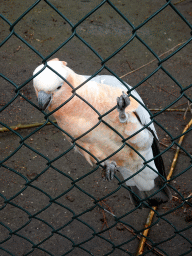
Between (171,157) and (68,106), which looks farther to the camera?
(171,157)

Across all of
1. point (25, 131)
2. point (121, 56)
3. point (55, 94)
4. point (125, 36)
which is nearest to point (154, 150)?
point (55, 94)

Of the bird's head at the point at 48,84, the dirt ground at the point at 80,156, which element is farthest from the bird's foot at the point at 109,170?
the bird's head at the point at 48,84

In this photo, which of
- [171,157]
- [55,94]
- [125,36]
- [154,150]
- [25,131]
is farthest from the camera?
[125,36]

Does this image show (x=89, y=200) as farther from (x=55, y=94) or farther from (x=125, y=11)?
(x=125, y=11)

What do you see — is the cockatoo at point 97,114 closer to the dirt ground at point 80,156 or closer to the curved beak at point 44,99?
the curved beak at point 44,99

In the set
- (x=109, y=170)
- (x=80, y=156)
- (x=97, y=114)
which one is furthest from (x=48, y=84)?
(x=80, y=156)

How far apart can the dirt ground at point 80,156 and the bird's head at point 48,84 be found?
0.51ft

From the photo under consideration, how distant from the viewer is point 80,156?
264 cm

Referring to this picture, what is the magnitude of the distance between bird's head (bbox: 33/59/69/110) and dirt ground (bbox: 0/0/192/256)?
0.51ft

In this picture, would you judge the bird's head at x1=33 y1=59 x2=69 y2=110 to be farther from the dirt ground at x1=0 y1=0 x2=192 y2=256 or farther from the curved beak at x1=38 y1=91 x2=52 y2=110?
the dirt ground at x1=0 y1=0 x2=192 y2=256

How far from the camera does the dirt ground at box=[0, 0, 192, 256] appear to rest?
A: 2.05 m

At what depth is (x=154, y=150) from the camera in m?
1.94

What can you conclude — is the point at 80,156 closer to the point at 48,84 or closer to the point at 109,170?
the point at 109,170

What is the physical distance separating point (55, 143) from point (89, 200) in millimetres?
691
